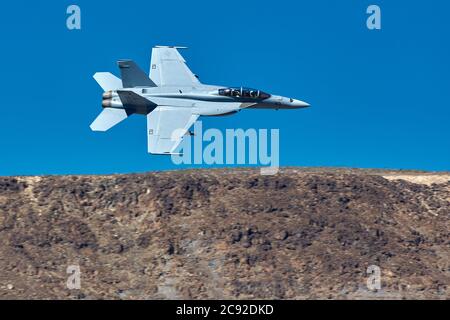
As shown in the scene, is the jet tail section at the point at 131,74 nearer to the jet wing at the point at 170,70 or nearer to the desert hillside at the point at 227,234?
the jet wing at the point at 170,70

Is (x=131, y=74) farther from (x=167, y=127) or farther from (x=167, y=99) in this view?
(x=167, y=127)

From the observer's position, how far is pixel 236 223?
458 feet

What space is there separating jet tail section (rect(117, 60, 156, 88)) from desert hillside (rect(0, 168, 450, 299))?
49.1 metres

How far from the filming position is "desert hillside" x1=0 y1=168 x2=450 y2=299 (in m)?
129

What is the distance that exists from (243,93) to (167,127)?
6493mm

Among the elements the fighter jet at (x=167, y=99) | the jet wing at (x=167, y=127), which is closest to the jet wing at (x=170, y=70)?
the fighter jet at (x=167, y=99)

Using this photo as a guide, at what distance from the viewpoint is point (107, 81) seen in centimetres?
8300

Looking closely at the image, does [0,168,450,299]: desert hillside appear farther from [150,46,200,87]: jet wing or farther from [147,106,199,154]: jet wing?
[147,106,199,154]: jet wing

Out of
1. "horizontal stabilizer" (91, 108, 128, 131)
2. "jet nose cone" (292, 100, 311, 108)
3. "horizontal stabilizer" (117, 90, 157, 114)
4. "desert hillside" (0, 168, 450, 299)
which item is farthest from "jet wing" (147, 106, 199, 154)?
"desert hillside" (0, 168, 450, 299)

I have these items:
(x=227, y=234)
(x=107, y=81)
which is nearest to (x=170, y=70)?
(x=107, y=81)

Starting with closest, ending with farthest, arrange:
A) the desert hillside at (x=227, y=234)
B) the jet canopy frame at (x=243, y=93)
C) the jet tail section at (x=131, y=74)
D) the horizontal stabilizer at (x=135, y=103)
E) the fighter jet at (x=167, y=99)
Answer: the fighter jet at (x=167, y=99) < the horizontal stabilizer at (x=135, y=103) < the jet tail section at (x=131, y=74) < the jet canopy frame at (x=243, y=93) < the desert hillside at (x=227, y=234)

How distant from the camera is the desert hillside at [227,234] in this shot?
129250 mm
